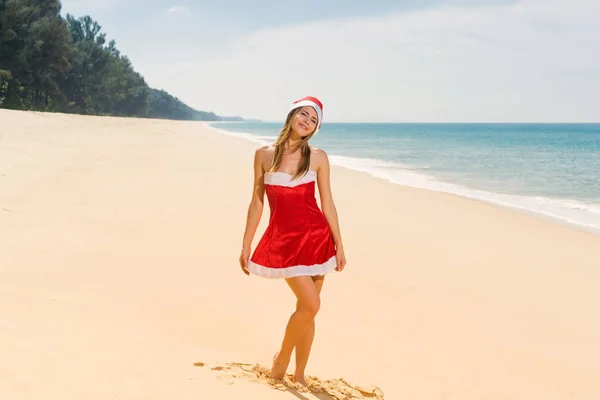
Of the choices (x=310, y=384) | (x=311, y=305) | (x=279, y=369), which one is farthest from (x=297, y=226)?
(x=310, y=384)

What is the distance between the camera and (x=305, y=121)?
131 inches

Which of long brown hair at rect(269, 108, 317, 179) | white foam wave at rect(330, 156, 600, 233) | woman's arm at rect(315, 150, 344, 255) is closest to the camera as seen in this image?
long brown hair at rect(269, 108, 317, 179)

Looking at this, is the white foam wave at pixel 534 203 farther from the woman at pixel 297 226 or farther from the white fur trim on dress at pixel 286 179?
the white fur trim on dress at pixel 286 179

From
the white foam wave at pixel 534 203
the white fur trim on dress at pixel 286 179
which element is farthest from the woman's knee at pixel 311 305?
the white foam wave at pixel 534 203

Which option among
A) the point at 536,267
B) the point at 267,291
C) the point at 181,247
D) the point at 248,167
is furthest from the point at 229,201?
the point at 248,167

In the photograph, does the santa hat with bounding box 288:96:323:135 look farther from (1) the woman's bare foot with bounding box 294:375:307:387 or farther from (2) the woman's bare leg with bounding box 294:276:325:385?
(1) the woman's bare foot with bounding box 294:375:307:387

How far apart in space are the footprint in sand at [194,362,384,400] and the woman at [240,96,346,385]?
73 mm

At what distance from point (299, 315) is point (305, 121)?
4.09 ft

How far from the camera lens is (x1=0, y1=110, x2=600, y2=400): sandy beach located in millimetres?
3168

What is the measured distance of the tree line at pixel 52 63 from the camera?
4062 cm

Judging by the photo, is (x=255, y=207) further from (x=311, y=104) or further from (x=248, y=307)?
(x=248, y=307)

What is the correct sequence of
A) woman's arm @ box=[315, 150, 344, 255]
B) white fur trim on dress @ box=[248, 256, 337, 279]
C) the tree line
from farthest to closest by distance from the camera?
the tree line < woman's arm @ box=[315, 150, 344, 255] < white fur trim on dress @ box=[248, 256, 337, 279]

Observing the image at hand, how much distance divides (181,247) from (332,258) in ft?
11.9

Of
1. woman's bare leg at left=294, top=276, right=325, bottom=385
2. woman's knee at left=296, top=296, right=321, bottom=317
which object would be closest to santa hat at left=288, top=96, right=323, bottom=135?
woman's knee at left=296, top=296, right=321, bottom=317
